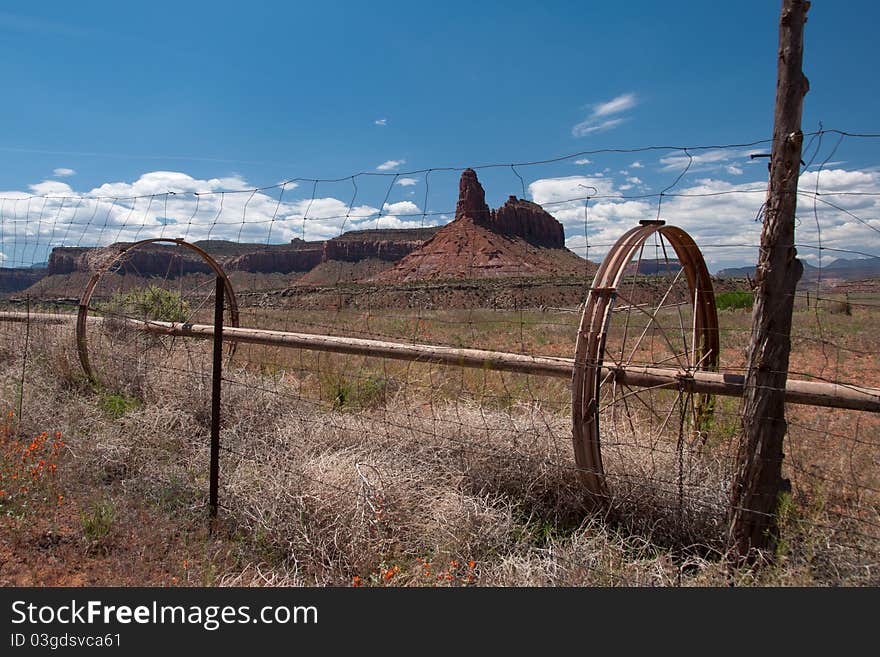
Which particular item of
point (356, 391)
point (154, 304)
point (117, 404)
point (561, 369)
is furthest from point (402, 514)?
point (154, 304)

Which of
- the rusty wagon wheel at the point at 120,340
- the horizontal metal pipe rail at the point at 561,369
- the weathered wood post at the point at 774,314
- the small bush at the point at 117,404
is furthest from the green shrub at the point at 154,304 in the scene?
the weathered wood post at the point at 774,314

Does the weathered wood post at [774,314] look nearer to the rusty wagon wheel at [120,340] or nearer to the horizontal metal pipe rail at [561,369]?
the horizontal metal pipe rail at [561,369]

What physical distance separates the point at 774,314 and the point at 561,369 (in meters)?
1.49

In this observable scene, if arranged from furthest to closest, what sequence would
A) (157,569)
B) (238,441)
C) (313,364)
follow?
(313,364), (238,441), (157,569)

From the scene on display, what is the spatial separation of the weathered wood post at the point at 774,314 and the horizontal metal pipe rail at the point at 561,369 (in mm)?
292

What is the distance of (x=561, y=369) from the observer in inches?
173

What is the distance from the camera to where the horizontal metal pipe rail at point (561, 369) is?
349cm

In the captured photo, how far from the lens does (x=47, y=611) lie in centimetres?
305

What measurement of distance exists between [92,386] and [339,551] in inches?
193

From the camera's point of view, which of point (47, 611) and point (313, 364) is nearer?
point (47, 611)

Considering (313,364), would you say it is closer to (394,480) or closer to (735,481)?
(394,480)

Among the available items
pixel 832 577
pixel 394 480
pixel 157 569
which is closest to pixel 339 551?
pixel 394 480

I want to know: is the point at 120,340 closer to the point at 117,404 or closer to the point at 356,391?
the point at 117,404

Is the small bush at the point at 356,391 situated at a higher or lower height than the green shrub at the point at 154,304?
lower
